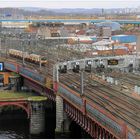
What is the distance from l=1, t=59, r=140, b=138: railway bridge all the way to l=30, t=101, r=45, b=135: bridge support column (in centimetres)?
197

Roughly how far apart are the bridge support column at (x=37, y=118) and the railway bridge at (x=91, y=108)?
Answer: 77.6 inches

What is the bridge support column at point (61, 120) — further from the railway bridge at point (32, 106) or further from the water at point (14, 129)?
the water at point (14, 129)

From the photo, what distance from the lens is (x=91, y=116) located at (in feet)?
131

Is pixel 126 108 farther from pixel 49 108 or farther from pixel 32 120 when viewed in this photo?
pixel 49 108

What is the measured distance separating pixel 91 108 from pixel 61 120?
11073 millimetres

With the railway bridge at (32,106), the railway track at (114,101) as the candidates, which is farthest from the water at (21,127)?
the railway track at (114,101)

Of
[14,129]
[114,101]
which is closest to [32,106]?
[14,129]

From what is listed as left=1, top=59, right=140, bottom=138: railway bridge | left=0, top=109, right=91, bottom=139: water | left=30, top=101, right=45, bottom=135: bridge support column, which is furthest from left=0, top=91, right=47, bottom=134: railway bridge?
left=1, top=59, right=140, bottom=138: railway bridge

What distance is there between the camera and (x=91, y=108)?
4031cm

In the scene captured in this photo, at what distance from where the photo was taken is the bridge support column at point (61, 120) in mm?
50750

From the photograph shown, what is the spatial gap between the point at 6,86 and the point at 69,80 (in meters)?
14.5

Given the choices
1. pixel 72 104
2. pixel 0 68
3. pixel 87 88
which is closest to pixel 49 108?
pixel 87 88

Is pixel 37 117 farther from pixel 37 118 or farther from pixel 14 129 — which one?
pixel 14 129

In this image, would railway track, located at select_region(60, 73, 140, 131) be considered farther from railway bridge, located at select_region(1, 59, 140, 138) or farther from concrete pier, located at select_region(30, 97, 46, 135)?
concrete pier, located at select_region(30, 97, 46, 135)
